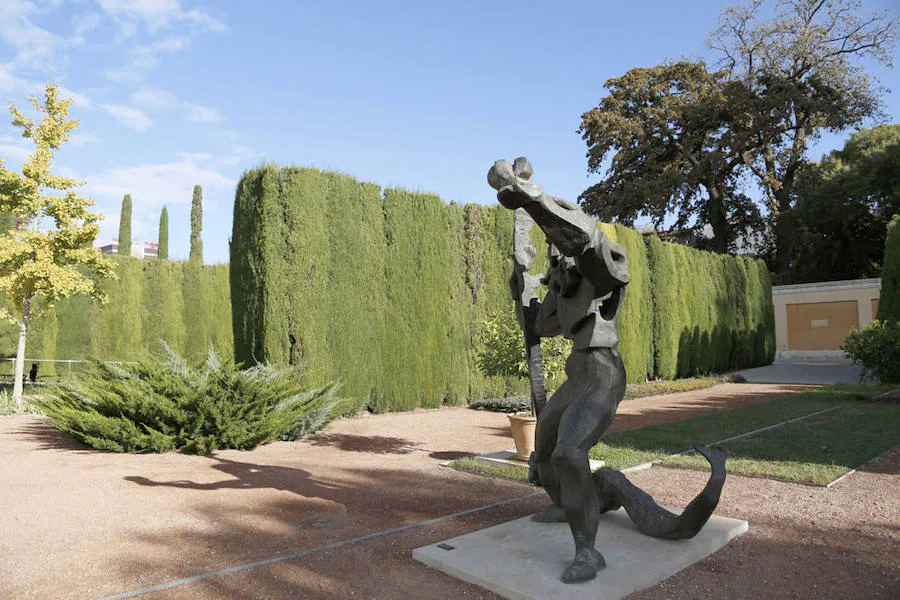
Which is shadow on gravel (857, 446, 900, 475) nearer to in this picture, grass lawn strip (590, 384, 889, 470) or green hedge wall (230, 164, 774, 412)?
grass lawn strip (590, 384, 889, 470)

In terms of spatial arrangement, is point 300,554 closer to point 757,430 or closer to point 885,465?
point 885,465

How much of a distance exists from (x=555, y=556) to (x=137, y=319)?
57.5 feet

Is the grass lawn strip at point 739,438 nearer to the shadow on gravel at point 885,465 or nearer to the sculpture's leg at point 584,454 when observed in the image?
the shadow on gravel at point 885,465

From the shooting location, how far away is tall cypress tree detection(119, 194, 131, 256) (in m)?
25.2

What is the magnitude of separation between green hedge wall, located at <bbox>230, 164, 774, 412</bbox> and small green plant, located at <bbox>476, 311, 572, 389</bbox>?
4.37 ft

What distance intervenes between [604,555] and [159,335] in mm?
17673

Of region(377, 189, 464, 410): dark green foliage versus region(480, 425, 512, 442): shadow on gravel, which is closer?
region(480, 425, 512, 442): shadow on gravel

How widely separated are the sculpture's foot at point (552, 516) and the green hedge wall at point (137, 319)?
14.2 meters

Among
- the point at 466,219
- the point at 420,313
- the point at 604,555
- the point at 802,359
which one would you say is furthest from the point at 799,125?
the point at 604,555

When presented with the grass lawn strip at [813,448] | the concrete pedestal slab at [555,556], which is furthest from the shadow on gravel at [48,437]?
the grass lawn strip at [813,448]

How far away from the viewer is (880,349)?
39.1 ft

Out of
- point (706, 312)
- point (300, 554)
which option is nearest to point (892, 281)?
point (706, 312)

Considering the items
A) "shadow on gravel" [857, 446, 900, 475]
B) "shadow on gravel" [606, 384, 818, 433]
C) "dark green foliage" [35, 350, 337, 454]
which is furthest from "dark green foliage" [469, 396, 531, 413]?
"shadow on gravel" [857, 446, 900, 475]

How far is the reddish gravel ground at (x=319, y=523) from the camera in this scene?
329 cm
